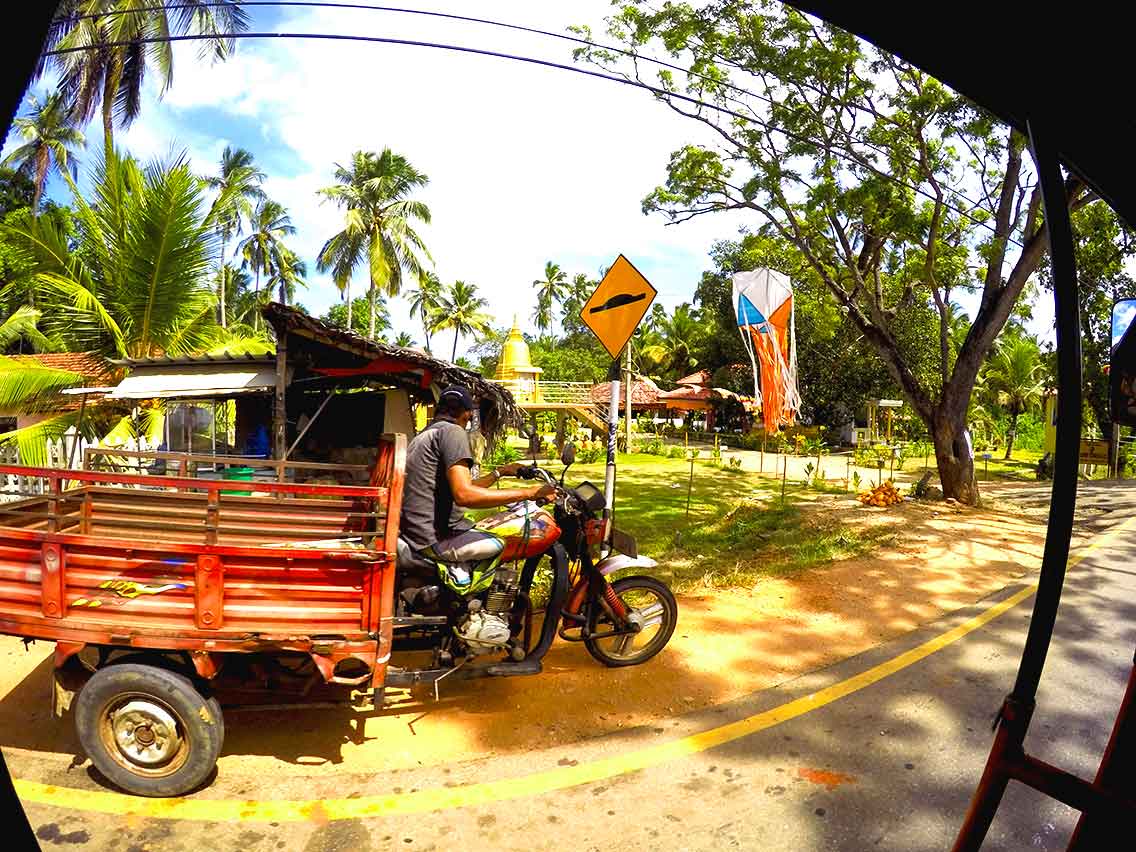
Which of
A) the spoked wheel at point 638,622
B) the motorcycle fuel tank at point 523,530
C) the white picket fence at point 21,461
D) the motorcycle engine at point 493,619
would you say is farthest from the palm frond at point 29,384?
the spoked wheel at point 638,622

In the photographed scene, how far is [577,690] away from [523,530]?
1067 mm

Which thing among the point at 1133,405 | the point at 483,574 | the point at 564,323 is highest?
the point at 564,323

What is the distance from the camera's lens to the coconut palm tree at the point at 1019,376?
2883 centimetres

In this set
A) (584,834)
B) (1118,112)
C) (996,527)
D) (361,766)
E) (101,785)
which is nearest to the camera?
(1118,112)

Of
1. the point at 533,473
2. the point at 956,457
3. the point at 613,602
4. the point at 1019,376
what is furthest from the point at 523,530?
the point at 1019,376

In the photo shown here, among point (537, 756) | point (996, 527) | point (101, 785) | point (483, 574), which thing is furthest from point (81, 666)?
point (996, 527)

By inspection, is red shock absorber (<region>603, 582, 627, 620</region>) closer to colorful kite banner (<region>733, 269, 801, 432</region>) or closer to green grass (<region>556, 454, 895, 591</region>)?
green grass (<region>556, 454, 895, 591</region>)

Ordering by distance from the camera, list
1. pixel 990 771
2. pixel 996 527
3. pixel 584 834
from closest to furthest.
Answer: pixel 990 771 < pixel 584 834 < pixel 996 527

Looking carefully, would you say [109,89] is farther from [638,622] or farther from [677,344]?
[677,344]

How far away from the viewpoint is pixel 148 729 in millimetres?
2922

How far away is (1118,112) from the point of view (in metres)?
1.08

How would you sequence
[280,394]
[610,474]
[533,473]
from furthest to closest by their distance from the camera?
1. [280,394]
2. [610,474]
3. [533,473]

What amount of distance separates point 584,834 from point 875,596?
4070mm

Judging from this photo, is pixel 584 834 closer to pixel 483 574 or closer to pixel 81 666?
pixel 483 574
